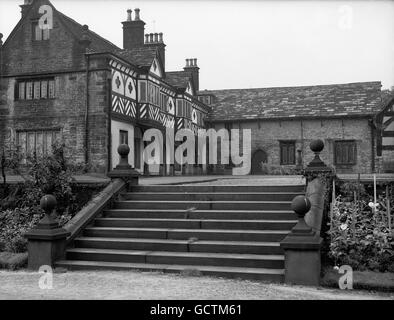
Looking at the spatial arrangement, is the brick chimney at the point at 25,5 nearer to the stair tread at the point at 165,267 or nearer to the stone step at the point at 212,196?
the stone step at the point at 212,196

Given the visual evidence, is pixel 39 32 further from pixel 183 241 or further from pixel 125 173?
pixel 183 241

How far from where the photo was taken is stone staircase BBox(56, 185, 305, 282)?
25.2 feet

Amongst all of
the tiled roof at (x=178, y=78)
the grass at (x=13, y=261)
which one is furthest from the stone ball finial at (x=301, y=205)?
the tiled roof at (x=178, y=78)

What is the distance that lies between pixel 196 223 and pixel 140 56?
57.5 ft

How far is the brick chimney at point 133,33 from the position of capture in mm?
28578

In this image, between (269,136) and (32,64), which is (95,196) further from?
(269,136)

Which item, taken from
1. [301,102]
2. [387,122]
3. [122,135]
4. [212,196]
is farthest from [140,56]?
[212,196]

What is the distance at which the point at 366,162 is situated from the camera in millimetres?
31516

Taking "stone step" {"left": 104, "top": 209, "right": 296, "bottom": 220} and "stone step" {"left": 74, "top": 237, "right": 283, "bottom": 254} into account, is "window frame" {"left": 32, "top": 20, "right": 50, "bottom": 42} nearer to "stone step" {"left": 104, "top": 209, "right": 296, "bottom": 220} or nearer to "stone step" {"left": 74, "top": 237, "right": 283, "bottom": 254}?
"stone step" {"left": 104, "top": 209, "right": 296, "bottom": 220}

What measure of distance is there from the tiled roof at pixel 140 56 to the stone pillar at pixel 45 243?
662 inches

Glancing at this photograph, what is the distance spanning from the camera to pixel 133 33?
2858cm

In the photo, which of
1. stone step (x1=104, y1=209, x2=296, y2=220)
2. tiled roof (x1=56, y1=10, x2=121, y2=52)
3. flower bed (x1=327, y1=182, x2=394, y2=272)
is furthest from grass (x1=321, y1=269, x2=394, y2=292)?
tiled roof (x1=56, y1=10, x2=121, y2=52)

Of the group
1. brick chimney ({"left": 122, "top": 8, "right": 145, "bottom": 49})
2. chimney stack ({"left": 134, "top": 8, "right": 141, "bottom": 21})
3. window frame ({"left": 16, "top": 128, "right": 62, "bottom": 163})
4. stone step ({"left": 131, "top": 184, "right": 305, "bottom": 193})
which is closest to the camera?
stone step ({"left": 131, "top": 184, "right": 305, "bottom": 193})
